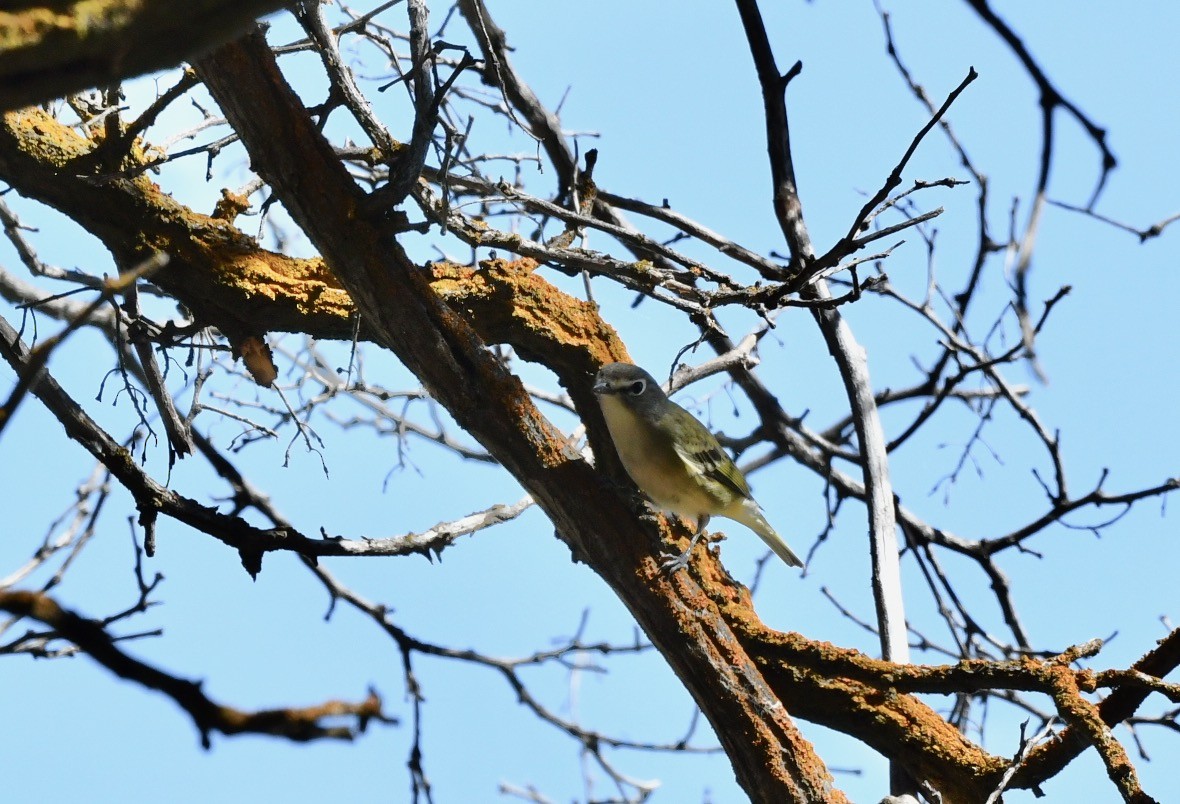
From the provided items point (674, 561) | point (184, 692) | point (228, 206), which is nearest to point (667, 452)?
point (674, 561)

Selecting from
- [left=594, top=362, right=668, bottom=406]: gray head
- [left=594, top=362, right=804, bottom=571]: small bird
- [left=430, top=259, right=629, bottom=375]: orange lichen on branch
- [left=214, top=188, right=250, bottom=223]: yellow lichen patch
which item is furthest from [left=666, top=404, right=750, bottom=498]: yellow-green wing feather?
[left=214, top=188, right=250, bottom=223]: yellow lichen patch

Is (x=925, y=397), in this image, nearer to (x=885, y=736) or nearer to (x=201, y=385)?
(x=885, y=736)

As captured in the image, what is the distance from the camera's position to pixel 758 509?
5359 mm

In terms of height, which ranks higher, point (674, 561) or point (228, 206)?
point (228, 206)

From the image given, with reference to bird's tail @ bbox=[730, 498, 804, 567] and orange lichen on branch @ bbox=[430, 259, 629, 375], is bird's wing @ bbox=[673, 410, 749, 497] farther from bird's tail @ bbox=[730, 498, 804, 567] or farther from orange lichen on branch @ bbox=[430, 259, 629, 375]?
orange lichen on branch @ bbox=[430, 259, 629, 375]

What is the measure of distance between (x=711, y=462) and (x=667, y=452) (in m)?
0.53

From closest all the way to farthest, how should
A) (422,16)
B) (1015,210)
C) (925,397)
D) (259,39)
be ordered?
1. (259,39)
2. (422,16)
3. (1015,210)
4. (925,397)

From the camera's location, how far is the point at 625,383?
4.16 meters

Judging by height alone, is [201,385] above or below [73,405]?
above

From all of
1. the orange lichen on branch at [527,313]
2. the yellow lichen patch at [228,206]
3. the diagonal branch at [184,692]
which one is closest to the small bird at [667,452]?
the orange lichen on branch at [527,313]

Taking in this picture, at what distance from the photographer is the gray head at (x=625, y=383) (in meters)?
4.10

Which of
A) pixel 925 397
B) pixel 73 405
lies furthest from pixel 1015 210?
pixel 73 405

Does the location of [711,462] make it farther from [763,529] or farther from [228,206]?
[228,206]

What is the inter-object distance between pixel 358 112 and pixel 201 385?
1.36 metres
